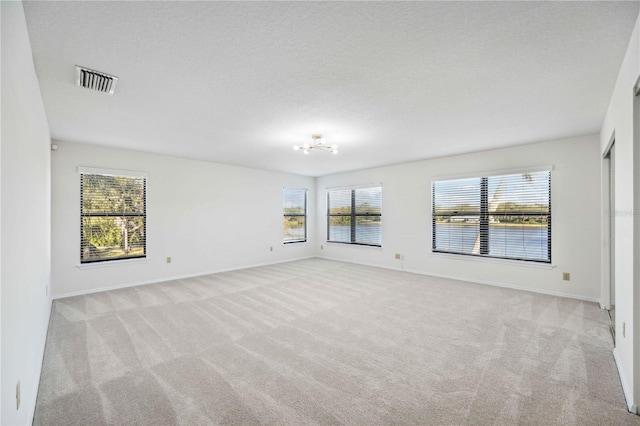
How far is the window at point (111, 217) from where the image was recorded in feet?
15.1

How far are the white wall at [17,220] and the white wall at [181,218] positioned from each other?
110 inches

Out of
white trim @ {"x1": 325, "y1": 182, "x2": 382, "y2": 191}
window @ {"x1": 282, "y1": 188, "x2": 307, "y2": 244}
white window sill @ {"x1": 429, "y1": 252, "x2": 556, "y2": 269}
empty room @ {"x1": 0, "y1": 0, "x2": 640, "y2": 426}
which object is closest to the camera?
empty room @ {"x1": 0, "y1": 0, "x2": 640, "y2": 426}

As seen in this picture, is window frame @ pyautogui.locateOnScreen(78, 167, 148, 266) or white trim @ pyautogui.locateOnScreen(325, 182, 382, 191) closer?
window frame @ pyautogui.locateOnScreen(78, 167, 148, 266)

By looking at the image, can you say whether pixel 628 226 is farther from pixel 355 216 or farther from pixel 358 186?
pixel 355 216

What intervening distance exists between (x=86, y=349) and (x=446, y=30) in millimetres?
3962

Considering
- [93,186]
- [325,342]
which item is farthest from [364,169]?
[93,186]

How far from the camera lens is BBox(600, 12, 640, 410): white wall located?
1.86 m

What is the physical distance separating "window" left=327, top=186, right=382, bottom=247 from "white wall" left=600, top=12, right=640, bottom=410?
4.54m

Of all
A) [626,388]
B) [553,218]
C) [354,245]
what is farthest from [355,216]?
[626,388]

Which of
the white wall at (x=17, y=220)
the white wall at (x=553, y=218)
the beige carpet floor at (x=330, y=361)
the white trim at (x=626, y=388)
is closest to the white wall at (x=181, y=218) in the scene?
the beige carpet floor at (x=330, y=361)

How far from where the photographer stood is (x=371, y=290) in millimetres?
4719

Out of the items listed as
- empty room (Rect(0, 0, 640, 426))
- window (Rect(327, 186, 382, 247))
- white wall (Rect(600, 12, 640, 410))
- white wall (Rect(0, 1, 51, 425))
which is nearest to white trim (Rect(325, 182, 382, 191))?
window (Rect(327, 186, 382, 247))

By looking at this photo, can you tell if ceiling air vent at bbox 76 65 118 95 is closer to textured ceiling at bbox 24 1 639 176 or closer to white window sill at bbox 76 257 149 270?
textured ceiling at bbox 24 1 639 176

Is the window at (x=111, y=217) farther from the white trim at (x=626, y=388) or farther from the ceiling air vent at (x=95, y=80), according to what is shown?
the white trim at (x=626, y=388)
